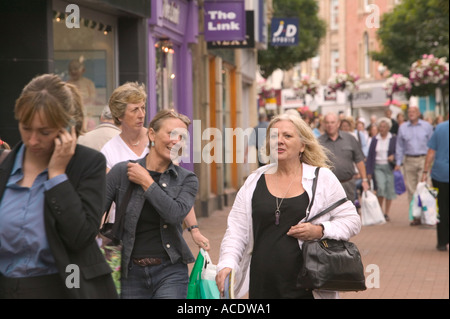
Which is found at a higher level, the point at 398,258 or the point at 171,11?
the point at 171,11

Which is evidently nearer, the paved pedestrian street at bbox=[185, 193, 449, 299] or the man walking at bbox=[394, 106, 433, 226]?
the paved pedestrian street at bbox=[185, 193, 449, 299]

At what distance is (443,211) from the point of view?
13070 millimetres

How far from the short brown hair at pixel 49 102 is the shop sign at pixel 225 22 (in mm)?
10003

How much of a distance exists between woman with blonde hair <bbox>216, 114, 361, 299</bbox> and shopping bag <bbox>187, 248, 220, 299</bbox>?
0.07 metres

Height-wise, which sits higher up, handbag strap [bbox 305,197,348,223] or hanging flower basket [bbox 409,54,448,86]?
hanging flower basket [bbox 409,54,448,86]

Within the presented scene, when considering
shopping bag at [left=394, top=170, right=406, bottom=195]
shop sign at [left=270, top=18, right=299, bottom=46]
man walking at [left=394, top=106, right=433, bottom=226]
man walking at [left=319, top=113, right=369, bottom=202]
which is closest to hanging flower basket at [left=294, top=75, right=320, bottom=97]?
shop sign at [left=270, top=18, right=299, bottom=46]

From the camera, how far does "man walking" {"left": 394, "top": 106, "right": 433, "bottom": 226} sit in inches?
647

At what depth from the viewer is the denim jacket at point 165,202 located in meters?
4.54

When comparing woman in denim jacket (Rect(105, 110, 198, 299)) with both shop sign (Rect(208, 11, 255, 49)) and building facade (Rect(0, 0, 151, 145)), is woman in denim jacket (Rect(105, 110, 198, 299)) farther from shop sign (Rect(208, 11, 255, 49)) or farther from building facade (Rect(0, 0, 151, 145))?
shop sign (Rect(208, 11, 255, 49))

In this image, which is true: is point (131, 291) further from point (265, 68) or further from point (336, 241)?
point (265, 68)

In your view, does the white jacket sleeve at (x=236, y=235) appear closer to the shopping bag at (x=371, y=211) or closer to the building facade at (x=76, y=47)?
the building facade at (x=76, y=47)

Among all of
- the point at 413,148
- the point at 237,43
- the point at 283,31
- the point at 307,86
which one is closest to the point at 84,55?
the point at 237,43

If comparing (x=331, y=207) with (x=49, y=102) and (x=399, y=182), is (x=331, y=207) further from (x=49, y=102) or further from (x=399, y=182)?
(x=399, y=182)

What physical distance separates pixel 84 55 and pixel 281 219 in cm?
531
